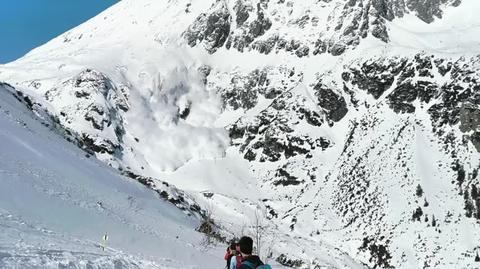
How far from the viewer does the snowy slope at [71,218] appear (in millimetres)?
13078

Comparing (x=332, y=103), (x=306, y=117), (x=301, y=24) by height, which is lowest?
(x=306, y=117)

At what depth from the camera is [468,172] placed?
104500 millimetres

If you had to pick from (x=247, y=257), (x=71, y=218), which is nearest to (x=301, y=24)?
(x=71, y=218)

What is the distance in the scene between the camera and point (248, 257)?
870cm

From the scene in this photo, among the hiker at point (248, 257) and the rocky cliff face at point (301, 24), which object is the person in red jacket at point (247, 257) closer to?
the hiker at point (248, 257)

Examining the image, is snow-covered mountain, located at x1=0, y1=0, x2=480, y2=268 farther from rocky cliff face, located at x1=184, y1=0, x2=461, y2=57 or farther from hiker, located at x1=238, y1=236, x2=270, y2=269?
hiker, located at x1=238, y1=236, x2=270, y2=269

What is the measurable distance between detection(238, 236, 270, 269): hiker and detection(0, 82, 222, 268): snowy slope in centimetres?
441

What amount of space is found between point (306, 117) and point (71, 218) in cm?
13401

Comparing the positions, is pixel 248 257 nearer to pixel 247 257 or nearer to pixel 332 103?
pixel 247 257

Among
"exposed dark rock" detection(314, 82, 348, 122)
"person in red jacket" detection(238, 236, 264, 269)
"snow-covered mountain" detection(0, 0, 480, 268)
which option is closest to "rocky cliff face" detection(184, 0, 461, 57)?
"snow-covered mountain" detection(0, 0, 480, 268)

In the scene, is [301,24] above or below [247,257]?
above

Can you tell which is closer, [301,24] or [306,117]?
[306,117]

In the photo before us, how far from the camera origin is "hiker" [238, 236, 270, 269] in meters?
8.48

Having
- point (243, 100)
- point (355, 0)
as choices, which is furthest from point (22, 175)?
point (355, 0)
